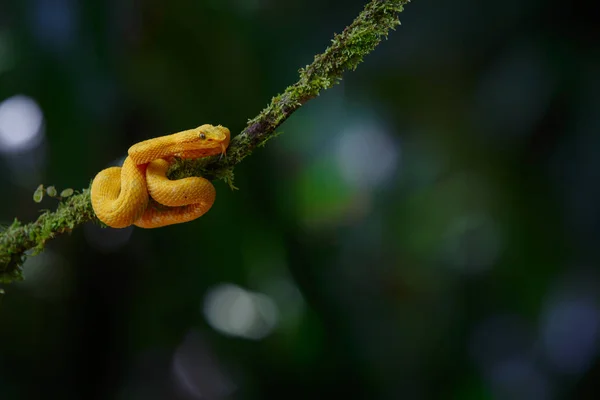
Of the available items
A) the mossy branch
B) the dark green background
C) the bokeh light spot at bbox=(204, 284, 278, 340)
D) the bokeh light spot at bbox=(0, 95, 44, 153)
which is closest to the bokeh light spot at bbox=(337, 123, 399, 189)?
the dark green background

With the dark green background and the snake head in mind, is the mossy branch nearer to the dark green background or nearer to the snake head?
the snake head

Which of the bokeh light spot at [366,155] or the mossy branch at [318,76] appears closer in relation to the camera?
the mossy branch at [318,76]

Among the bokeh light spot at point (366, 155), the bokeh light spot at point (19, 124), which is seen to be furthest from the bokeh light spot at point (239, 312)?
the bokeh light spot at point (19, 124)

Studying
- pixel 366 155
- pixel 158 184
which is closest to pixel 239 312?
pixel 366 155

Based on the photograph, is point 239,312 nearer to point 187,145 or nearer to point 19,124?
point 19,124

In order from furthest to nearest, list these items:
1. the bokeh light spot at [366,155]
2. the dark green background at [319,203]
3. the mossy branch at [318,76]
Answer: the bokeh light spot at [366,155] < the dark green background at [319,203] < the mossy branch at [318,76]

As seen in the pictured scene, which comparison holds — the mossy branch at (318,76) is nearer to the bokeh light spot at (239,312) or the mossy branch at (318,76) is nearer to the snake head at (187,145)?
the snake head at (187,145)

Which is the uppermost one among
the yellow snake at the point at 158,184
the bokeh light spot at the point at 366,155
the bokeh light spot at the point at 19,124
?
the bokeh light spot at the point at 19,124
